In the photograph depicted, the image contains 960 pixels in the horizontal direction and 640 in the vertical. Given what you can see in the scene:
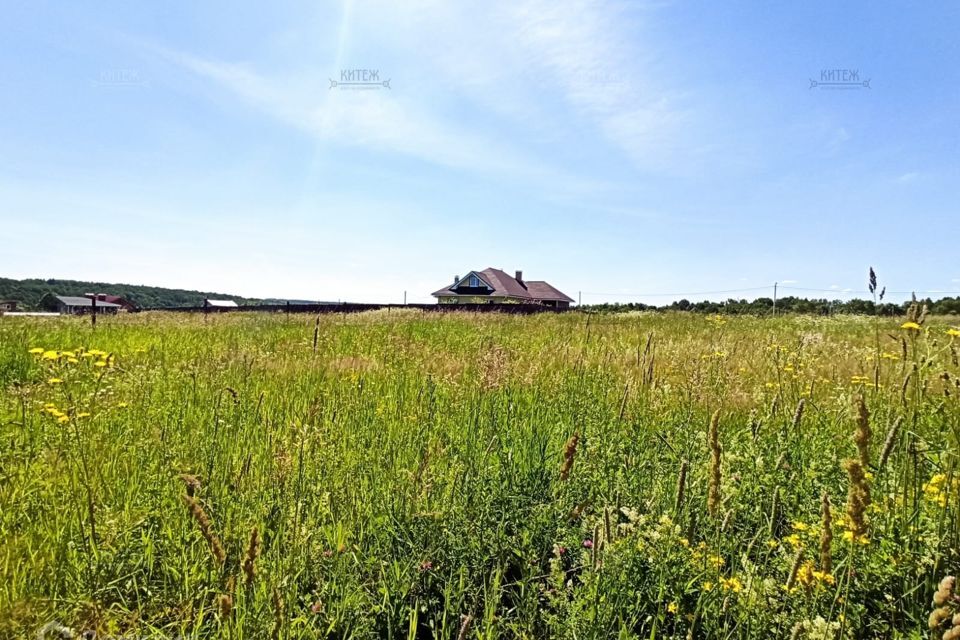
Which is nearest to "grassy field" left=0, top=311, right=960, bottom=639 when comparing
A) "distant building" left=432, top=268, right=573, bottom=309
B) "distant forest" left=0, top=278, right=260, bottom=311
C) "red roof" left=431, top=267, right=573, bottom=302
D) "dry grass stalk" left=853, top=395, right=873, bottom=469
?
"dry grass stalk" left=853, top=395, right=873, bottom=469

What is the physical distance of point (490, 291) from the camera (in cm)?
5275

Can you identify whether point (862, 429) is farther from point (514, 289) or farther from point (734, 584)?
point (514, 289)

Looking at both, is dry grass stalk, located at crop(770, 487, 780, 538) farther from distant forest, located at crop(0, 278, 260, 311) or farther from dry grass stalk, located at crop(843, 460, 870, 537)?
distant forest, located at crop(0, 278, 260, 311)

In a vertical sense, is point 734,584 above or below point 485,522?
above

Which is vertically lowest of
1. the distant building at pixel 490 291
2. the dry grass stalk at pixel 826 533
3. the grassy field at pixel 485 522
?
the grassy field at pixel 485 522

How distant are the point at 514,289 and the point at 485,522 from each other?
5443 centimetres

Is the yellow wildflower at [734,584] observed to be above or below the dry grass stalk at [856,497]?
below

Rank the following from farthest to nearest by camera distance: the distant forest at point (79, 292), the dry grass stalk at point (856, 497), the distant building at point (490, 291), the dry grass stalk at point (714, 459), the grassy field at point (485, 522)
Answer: the distant forest at point (79, 292) < the distant building at point (490, 291) < the grassy field at point (485, 522) < the dry grass stalk at point (714, 459) < the dry grass stalk at point (856, 497)

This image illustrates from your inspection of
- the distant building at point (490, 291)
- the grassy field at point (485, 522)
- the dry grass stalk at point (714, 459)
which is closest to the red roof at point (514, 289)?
the distant building at point (490, 291)

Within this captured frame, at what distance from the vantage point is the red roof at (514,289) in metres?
53.5

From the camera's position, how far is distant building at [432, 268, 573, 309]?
171 ft

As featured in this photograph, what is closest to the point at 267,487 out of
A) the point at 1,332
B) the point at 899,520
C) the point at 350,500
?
the point at 350,500

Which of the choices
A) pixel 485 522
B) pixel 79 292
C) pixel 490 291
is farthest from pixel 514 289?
pixel 79 292

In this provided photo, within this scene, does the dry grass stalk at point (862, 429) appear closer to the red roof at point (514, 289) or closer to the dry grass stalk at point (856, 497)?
the dry grass stalk at point (856, 497)
